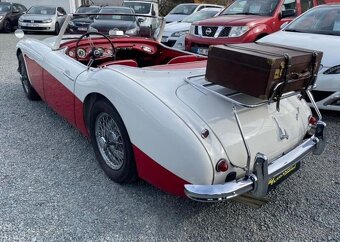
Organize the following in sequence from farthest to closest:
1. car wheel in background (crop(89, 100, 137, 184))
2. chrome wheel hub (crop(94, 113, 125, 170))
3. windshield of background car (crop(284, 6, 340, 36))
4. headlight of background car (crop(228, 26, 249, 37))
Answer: headlight of background car (crop(228, 26, 249, 37)) → windshield of background car (crop(284, 6, 340, 36)) → chrome wheel hub (crop(94, 113, 125, 170)) → car wheel in background (crop(89, 100, 137, 184))

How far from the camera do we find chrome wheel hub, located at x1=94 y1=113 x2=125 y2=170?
2.76 m

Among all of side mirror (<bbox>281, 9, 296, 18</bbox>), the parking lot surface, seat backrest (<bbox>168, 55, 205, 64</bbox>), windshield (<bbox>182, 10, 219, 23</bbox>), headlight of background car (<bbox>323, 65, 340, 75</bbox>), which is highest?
side mirror (<bbox>281, 9, 296, 18</bbox>)

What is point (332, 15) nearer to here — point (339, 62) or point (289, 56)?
point (339, 62)

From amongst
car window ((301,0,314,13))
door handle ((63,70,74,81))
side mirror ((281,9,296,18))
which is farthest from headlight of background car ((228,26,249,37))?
door handle ((63,70,74,81))

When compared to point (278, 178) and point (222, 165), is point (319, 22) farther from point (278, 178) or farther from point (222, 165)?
point (222, 165)

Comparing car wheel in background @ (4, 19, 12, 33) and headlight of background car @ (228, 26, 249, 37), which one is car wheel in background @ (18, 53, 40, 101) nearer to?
headlight of background car @ (228, 26, 249, 37)

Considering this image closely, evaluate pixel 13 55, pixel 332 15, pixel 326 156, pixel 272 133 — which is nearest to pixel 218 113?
pixel 272 133

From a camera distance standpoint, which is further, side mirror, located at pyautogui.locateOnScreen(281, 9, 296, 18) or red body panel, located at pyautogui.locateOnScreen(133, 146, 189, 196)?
side mirror, located at pyautogui.locateOnScreen(281, 9, 296, 18)

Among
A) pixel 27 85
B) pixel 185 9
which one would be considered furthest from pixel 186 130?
pixel 185 9

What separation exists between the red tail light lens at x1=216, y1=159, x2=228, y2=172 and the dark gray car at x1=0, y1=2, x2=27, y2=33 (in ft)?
52.3

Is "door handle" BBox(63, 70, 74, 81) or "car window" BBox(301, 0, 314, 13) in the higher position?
"car window" BBox(301, 0, 314, 13)

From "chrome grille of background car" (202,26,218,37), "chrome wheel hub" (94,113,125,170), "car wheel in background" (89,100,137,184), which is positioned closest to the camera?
"car wheel in background" (89,100,137,184)

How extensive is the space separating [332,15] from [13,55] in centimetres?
794

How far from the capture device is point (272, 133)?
8.04 ft
